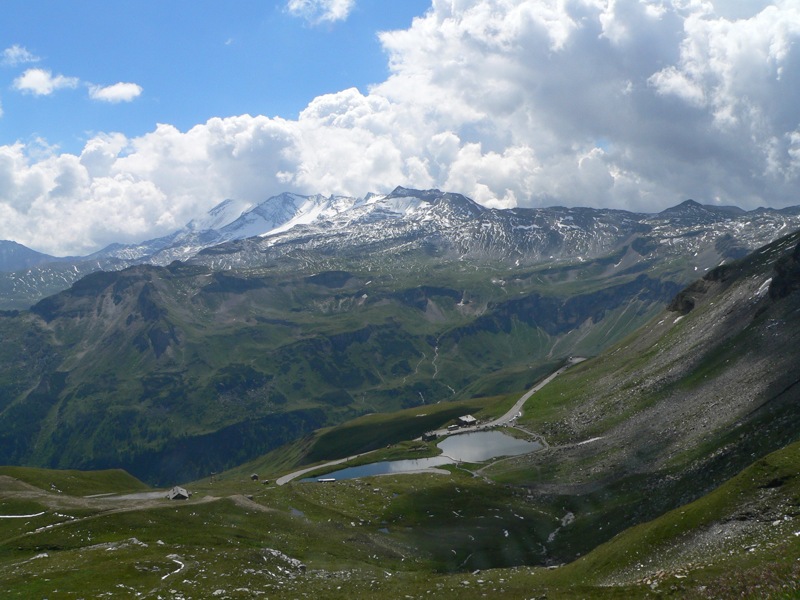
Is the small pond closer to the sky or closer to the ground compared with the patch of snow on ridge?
closer to the ground

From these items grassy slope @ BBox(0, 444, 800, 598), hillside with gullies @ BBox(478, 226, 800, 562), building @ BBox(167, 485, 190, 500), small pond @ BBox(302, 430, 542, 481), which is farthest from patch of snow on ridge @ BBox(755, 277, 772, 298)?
building @ BBox(167, 485, 190, 500)

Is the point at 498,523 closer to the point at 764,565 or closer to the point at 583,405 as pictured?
the point at 764,565

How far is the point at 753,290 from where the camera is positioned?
7077 inches

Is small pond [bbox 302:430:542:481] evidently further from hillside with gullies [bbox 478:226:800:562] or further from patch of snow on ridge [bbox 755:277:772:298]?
patch of snow on ridge [bbox 755:277:772:298]

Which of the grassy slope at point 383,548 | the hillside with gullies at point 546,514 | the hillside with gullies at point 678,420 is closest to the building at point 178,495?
the grassy slope at point 383,548

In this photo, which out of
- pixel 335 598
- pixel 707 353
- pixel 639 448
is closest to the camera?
pixel 335 598

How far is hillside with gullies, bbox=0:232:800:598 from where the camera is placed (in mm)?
59000

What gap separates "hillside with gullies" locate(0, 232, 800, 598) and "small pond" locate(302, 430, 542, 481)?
18.7 feet

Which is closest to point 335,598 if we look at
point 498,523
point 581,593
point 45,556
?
point 581,593

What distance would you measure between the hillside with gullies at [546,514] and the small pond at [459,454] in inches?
224

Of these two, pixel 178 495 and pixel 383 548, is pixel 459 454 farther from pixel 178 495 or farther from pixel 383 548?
pixel 383 548

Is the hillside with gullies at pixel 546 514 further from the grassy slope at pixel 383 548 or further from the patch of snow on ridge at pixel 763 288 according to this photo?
the patch of snow on ridge at pixel 763 288

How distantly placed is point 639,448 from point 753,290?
244 feet

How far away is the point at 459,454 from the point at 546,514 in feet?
199
